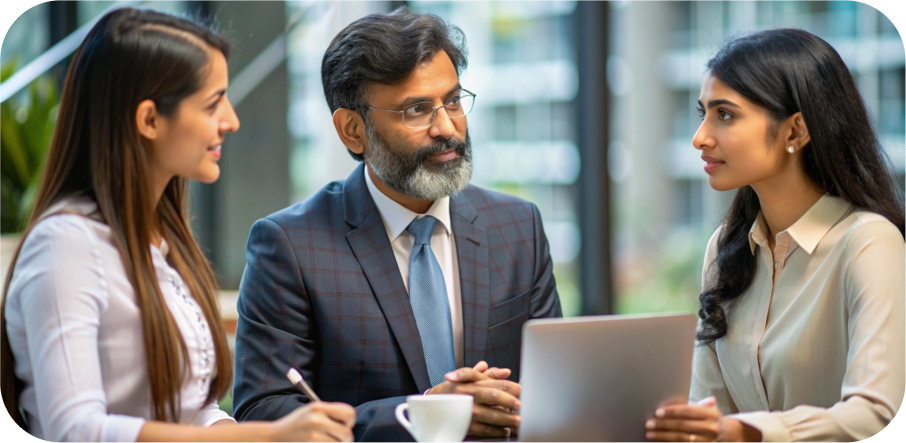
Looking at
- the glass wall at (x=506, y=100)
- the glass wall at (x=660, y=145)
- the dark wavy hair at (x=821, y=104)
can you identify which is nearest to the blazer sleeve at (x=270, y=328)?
the dark wavy hair at (x=821, y=104)

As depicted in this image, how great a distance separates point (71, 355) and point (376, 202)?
960mm

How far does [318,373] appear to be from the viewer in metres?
1.91

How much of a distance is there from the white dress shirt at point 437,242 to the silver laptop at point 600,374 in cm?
61

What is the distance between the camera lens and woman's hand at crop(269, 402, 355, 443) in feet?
3.95

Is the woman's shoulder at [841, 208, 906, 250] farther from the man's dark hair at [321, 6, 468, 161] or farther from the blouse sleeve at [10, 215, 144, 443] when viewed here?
the blouse sleeve at [10, 215, 144, 443]

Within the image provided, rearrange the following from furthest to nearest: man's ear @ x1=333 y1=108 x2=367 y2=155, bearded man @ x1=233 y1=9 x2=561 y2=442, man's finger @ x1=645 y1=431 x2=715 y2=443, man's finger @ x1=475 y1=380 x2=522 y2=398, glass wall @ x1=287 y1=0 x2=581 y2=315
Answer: glass wall @ x1=287 y1=0 x2=581 y2=315 < man's ear @ x1=333 y1=108 x2=367 y2=155 < bearded man @ x1=233 y1=9 x2=561 y2=442 < man's finger @ x1=475 y1=380 x2=522 y2=398 < man's finger @ x1=645 y1=431 x2=715 y2=443

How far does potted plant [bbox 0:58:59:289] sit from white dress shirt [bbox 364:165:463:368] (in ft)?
6.68

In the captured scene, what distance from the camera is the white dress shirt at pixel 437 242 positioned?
1.98m

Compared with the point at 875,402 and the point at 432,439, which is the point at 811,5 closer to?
the point at 875,402

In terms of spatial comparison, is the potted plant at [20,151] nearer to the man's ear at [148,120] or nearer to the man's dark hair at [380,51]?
the man's dark hair at [380,51]

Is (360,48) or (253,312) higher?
(360,48)

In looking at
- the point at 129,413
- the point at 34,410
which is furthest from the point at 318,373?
the point at 34,410

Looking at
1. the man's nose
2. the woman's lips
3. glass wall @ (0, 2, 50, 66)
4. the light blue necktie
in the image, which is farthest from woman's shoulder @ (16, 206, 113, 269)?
glass wall @ (0, 2, 50, 66)

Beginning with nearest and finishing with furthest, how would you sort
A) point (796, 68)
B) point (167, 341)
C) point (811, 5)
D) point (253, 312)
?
point (167, 341)
point (796, 68)
point (253, 312)
point (811, 5)
